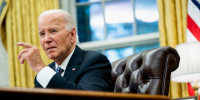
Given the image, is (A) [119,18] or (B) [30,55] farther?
(A) [119,18]

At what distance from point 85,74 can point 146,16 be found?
295 cm

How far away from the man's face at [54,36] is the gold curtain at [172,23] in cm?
216

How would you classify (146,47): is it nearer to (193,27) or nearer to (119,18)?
(119,18)

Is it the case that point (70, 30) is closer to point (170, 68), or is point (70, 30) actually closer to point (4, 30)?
point (170, 68)

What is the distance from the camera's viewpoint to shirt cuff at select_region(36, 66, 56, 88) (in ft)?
6.41

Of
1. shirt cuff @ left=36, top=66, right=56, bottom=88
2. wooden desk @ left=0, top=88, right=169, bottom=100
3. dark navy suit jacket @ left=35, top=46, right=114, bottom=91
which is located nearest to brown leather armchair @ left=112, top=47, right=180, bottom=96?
dark navy suit jacket @ left=35, top=46, right=114, bottom=91

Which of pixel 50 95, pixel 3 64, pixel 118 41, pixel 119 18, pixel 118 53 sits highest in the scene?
pixel 119 18

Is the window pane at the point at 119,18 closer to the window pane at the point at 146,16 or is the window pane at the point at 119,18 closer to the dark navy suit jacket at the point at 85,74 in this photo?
the window pane at the point at 146,16

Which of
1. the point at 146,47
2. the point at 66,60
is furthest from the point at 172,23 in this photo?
the point at 66,60

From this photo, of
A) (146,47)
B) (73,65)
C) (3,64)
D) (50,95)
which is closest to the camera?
(50,95)

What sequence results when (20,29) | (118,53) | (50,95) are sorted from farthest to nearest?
(20,29)
(118,53)
(50,95)

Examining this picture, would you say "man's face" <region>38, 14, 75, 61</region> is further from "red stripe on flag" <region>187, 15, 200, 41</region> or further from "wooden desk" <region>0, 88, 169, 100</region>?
"red stripe on flag" <region>187, 15, 200, 41</region>

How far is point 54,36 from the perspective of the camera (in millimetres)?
2303

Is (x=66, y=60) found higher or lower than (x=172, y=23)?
lower
